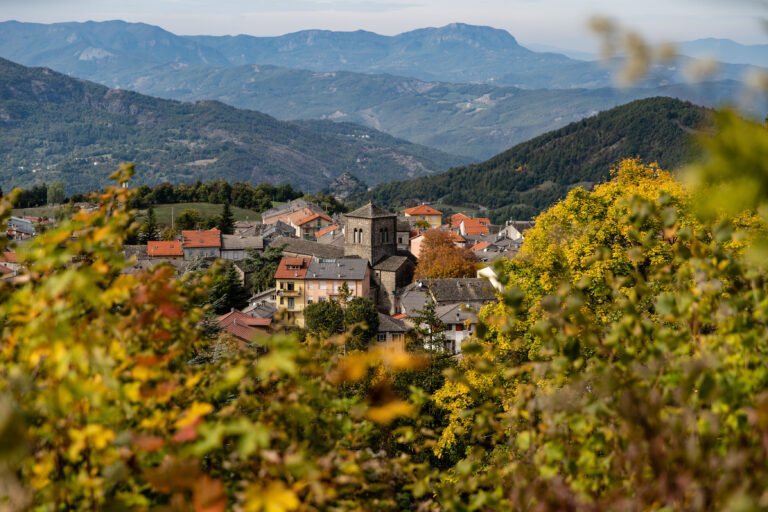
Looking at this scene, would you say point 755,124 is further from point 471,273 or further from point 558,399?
point 471,273

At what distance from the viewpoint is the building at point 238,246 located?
81.0 metres

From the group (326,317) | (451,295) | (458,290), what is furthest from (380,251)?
(326,317)

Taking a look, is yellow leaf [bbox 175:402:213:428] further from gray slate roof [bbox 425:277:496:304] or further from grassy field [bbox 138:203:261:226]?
grassy field [bbox 138:203:261:226]

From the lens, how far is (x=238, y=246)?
8256 cm

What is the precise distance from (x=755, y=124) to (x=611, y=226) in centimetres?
1685

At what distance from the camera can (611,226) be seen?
59.2 feet

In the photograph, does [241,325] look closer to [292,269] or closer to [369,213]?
[292,269]

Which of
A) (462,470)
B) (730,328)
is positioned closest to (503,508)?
(462,470)

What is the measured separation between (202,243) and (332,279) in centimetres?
2834

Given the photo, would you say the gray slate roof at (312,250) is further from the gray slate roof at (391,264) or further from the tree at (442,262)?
the tree at (442,262)

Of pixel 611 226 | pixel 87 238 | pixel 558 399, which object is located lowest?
pixel 611 226

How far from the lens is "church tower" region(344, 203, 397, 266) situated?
66.0 metres

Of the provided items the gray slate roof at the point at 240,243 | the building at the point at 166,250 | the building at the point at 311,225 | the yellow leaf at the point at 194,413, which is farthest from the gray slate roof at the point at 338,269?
the yellow leaf at the point at 194,413

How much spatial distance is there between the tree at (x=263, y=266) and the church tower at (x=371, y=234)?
7.22 meters
